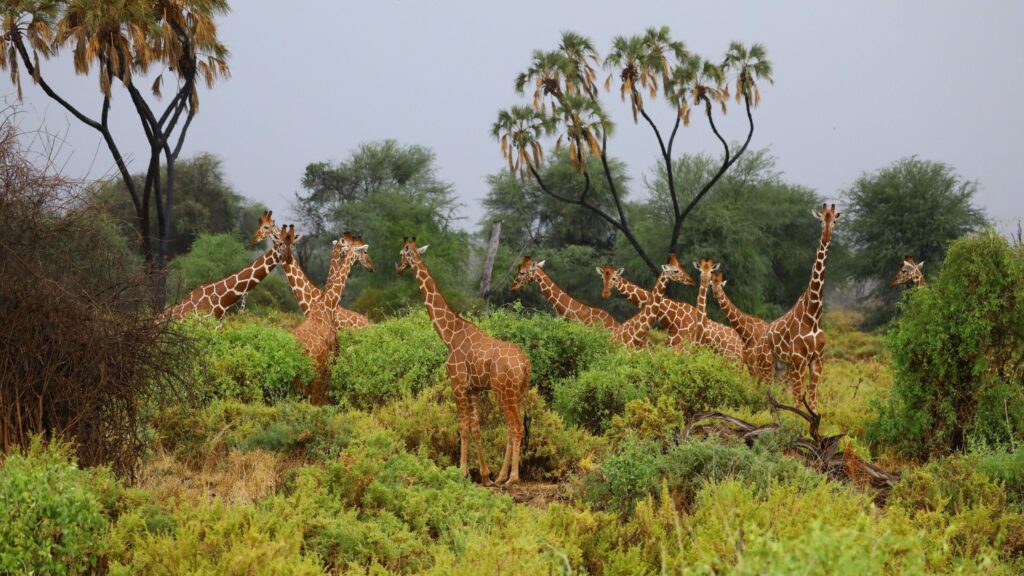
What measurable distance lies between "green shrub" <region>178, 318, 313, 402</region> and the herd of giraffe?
32cm

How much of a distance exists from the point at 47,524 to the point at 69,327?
78.6 inches

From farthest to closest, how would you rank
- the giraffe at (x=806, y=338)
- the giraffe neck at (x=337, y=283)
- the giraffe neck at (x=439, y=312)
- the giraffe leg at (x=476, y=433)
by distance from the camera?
the giraffe neck at (x=337, y=283) → the giraffe at (x=806, y=338) → the giraffe neck at (x=439, y=312) → the giraffe leg at (x=476, y=433)

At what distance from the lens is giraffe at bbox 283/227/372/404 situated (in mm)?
13453

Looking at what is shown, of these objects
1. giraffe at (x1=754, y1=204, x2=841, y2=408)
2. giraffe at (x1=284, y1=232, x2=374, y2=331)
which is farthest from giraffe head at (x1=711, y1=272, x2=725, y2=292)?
giraffe at (x1=284, y1=232, x2=374, y2=331)

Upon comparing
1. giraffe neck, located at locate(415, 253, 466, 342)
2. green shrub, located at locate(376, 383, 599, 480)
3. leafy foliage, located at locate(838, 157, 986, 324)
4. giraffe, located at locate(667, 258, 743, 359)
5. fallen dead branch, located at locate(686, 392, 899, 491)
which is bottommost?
green shrub, located at locate(376, 383, 599, 480)

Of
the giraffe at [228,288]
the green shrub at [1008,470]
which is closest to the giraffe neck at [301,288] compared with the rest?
the giraffe at [228,288]

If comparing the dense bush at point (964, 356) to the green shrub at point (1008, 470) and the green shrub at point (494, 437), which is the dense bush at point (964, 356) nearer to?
the green shrub at point (1008, 470)

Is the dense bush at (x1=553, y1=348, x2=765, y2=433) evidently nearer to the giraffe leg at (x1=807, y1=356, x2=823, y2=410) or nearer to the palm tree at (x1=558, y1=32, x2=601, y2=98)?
the giraffe leg at (x1=807, y1=356, x2=823, y2=410)

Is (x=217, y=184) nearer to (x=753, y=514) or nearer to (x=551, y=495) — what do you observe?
(x=551, y=495)

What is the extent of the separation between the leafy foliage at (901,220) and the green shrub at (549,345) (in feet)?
75.1

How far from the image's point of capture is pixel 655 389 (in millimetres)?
12031

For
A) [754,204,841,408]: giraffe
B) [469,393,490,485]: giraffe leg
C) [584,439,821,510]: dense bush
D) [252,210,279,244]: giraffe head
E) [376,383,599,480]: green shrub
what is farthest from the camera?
[252,210,279,244]: giraffe head

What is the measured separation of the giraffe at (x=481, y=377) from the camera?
9.23 metres

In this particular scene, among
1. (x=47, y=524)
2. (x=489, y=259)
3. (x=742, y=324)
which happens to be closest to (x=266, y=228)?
(x=742, y=324)
